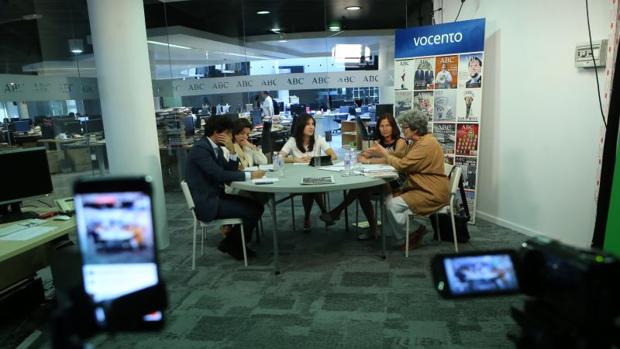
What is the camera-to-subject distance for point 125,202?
804 millimetres

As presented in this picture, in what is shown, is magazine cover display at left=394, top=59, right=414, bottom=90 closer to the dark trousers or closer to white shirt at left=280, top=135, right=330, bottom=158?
white shirt at left=280, top=135, right=330, bottom=158

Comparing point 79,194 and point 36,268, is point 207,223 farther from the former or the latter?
point 79,194

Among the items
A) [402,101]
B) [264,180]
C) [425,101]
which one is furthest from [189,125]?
[425,101]

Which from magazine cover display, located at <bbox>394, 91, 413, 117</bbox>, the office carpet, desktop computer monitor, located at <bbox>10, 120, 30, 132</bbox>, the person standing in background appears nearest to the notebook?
the office carpet

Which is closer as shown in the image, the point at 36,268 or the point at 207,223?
the point at 36,268

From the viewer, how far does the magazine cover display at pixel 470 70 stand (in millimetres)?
4277

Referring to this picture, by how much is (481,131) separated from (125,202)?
4378 mm

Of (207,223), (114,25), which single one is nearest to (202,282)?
(207,223)

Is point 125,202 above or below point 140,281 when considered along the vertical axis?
above

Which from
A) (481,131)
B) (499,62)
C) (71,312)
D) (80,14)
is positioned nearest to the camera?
(71,312)

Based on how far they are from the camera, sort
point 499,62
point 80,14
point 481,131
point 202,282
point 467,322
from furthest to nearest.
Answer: point 80,14 < point 481,131 < point 499,62 < point 202,282 < point 467,322

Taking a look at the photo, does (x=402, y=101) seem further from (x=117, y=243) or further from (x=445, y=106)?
(x=117, y=243)

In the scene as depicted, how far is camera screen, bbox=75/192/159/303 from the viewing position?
0.80 meters

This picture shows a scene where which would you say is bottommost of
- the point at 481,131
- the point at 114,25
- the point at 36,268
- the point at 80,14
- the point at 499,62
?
the point at 36,268
